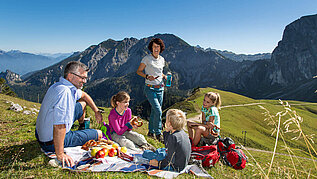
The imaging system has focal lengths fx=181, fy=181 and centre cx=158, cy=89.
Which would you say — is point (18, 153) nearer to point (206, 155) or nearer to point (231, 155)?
point (206, 155)

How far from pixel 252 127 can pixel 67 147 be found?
221 ft

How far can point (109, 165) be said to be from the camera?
19.0ft

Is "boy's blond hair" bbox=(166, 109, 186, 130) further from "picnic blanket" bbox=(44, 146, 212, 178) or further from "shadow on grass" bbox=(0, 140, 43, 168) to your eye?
"shadow on grass" bbox=(0, 140, 43, 168)

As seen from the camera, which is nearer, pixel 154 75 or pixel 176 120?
pixel 176 120

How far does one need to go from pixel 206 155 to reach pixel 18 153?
6148 millimetres

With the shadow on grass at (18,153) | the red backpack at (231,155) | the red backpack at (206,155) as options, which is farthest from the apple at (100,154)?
the red backpack at (231,155)

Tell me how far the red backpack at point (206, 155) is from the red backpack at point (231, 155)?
37.3 inches

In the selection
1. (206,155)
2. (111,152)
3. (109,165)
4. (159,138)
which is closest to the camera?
(109,165)

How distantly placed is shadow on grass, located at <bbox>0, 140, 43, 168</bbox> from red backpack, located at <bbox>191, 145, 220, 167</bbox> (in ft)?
18.5

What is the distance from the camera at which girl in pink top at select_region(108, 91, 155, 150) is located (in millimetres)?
7934

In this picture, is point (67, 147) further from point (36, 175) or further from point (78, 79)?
point (78, 79)

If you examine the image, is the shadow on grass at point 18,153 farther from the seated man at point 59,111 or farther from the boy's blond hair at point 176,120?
the boy's blond hair at point 176,120

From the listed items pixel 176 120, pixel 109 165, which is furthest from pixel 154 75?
pixel 109 165

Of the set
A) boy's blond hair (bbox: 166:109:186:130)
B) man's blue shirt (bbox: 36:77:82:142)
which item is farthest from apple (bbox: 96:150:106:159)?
boy's blond hair (bbox: 166:109:186:130)
